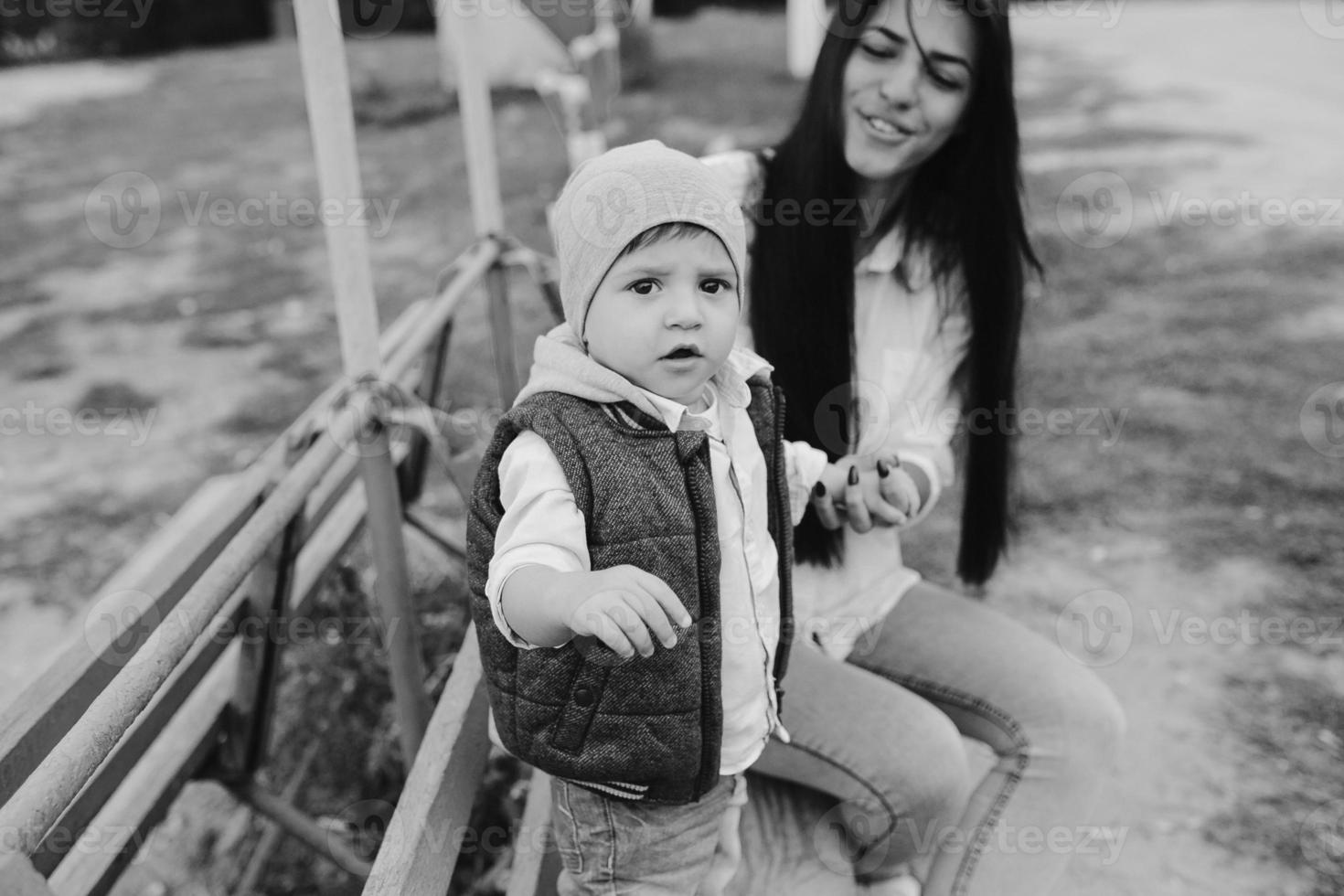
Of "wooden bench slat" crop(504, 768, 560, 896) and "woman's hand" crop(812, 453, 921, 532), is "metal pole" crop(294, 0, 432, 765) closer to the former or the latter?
"wooden bench slat" crop(504, 768, 560, 896)

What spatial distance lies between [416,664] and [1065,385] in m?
2.98

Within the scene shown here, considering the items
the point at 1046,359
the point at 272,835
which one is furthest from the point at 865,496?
the point at 1046,359

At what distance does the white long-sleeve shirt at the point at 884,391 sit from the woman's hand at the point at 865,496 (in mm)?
220

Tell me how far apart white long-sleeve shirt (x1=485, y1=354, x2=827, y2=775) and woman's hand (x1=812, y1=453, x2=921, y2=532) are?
0.15 meters

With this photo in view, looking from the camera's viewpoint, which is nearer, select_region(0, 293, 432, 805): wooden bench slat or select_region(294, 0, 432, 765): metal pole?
select_region(0, 293, 432, 805): wooden bench slat

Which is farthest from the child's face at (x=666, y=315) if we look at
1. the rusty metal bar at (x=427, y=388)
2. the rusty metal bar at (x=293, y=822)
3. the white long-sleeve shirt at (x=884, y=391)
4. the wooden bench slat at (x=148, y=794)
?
the rusty metal bar at (x=427, y=388)

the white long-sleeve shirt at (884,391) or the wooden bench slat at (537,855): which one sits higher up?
the white long-sleeve shirt at (884,391)

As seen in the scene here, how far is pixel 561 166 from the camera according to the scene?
7285 mm

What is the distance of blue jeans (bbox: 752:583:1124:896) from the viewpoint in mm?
1730

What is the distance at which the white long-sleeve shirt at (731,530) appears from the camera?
4.02ft

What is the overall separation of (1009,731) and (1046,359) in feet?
9.45

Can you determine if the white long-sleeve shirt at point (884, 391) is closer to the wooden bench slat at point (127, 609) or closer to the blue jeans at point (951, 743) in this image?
the blue jeans at point (951, 743)

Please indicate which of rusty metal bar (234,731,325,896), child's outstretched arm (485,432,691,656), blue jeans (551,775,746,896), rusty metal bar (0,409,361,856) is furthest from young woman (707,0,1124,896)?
rusty metal bar (234,731,325,896)

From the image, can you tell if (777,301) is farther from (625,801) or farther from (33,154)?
(33,154)
